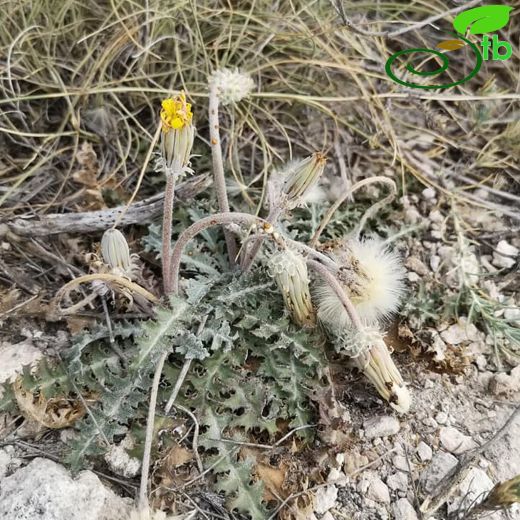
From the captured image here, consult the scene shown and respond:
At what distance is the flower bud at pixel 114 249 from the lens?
7.03ft

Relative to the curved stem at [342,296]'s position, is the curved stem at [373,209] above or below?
below

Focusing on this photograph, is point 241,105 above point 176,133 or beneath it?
beneath

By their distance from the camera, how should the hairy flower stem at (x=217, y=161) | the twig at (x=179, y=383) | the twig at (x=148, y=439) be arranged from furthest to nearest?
the hairy flower stem at (x=217, y=161)
the twig at (x=179, y=383)
the twig at (x=148, y=439)

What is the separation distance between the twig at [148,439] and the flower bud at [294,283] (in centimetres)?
45

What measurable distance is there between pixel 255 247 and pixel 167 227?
0.33 m

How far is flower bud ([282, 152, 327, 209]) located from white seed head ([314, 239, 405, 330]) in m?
0.27

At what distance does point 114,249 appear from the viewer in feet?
7.05

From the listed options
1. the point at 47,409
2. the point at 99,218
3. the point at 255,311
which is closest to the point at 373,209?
the point at 255,311

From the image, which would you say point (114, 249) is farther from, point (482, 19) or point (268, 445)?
point (482, 19)

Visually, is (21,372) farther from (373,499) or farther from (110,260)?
(373,499)

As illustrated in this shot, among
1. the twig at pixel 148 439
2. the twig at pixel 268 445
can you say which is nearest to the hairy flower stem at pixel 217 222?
the twig at pixel 148 439

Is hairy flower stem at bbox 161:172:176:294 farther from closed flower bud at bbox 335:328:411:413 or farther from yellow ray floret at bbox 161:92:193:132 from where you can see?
closed flower bud at bbox 335:328:411:413

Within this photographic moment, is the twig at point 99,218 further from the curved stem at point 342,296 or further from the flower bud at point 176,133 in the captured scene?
the curved stem at point 342,296

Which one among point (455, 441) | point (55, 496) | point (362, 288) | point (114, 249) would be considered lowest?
point (455, 441)
